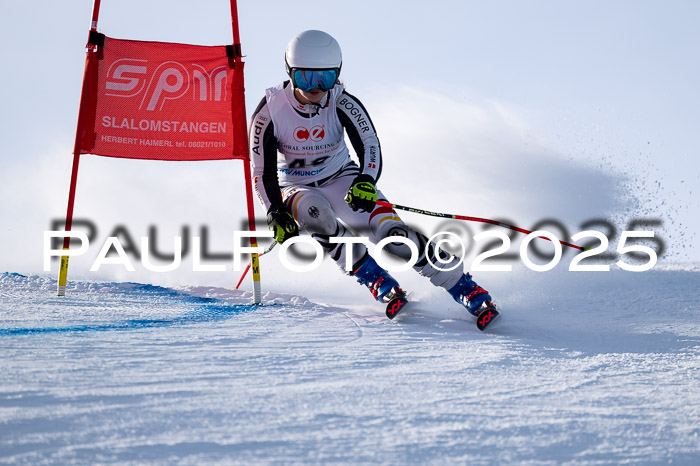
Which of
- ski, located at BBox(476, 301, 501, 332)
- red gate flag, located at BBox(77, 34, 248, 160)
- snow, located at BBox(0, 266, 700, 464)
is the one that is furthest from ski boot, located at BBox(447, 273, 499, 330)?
red gate flag, located at BBox(77, 34, 248, 160)

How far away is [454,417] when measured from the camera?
1.99 meters

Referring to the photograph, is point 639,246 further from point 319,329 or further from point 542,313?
point 319,329

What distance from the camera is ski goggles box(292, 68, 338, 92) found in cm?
408

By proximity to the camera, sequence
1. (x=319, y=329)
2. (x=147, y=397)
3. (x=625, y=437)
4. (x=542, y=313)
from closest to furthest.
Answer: (x=625, y=437) → (x=147, y=397) → (x=319, y=329) → (x=542, y=313)

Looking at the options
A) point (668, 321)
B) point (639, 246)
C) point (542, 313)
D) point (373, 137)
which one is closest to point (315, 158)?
point (373, 137)

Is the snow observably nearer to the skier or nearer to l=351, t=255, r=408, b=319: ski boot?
l=351, t=255, r=408, b=319: ski boot

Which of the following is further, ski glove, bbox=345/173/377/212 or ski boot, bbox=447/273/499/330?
ski glove, bbox=345/173/377/212

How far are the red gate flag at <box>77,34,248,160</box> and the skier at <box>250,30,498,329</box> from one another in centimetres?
73

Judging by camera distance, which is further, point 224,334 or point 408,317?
point 408,317

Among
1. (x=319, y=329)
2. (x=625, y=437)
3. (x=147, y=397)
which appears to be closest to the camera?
(x=625, y=437)

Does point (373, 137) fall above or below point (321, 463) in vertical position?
above

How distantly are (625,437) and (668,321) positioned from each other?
2837 mm

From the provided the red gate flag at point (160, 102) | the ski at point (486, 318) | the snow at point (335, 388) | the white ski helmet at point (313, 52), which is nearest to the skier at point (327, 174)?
the white ski helmet at point (313, 52)

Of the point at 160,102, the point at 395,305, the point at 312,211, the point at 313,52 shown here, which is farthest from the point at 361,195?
the point at 160,102
